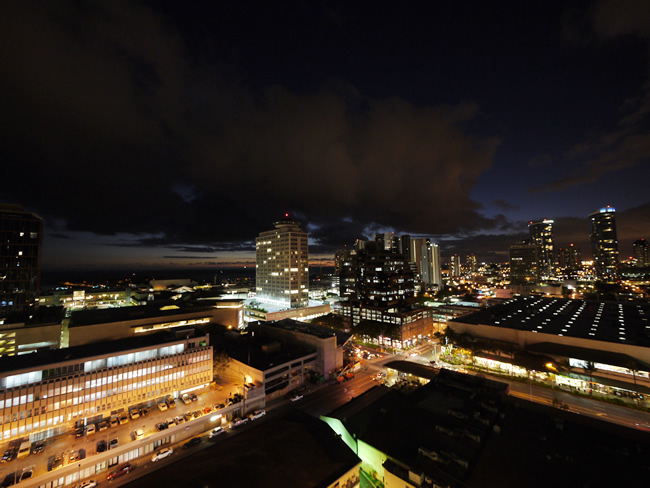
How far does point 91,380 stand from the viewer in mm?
35469

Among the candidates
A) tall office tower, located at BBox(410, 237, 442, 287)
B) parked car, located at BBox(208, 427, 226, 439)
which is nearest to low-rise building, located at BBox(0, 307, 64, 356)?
parked car, located at BBox(208, 427, 226, 439)

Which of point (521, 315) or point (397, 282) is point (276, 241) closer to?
point (397, 282)

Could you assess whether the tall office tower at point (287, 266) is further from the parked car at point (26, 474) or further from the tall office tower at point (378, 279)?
the parked car at point (26, 474)

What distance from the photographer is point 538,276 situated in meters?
184

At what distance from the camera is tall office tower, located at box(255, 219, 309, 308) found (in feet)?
331

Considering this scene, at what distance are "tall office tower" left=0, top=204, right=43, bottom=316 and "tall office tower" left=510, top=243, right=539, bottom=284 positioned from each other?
245m

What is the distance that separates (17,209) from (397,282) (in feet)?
377

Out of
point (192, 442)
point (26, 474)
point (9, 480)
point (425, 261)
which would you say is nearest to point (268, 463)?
point (192, 442)

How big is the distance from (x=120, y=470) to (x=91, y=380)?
14.4 metres

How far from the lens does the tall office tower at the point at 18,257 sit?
237 feet

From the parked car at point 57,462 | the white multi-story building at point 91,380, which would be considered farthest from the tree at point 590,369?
the parked car at point 57,462

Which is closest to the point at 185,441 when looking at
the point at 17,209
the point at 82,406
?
the point at 82,406

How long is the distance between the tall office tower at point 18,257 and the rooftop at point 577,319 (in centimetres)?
11577

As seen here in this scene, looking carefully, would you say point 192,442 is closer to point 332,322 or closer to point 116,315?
point 332,322
